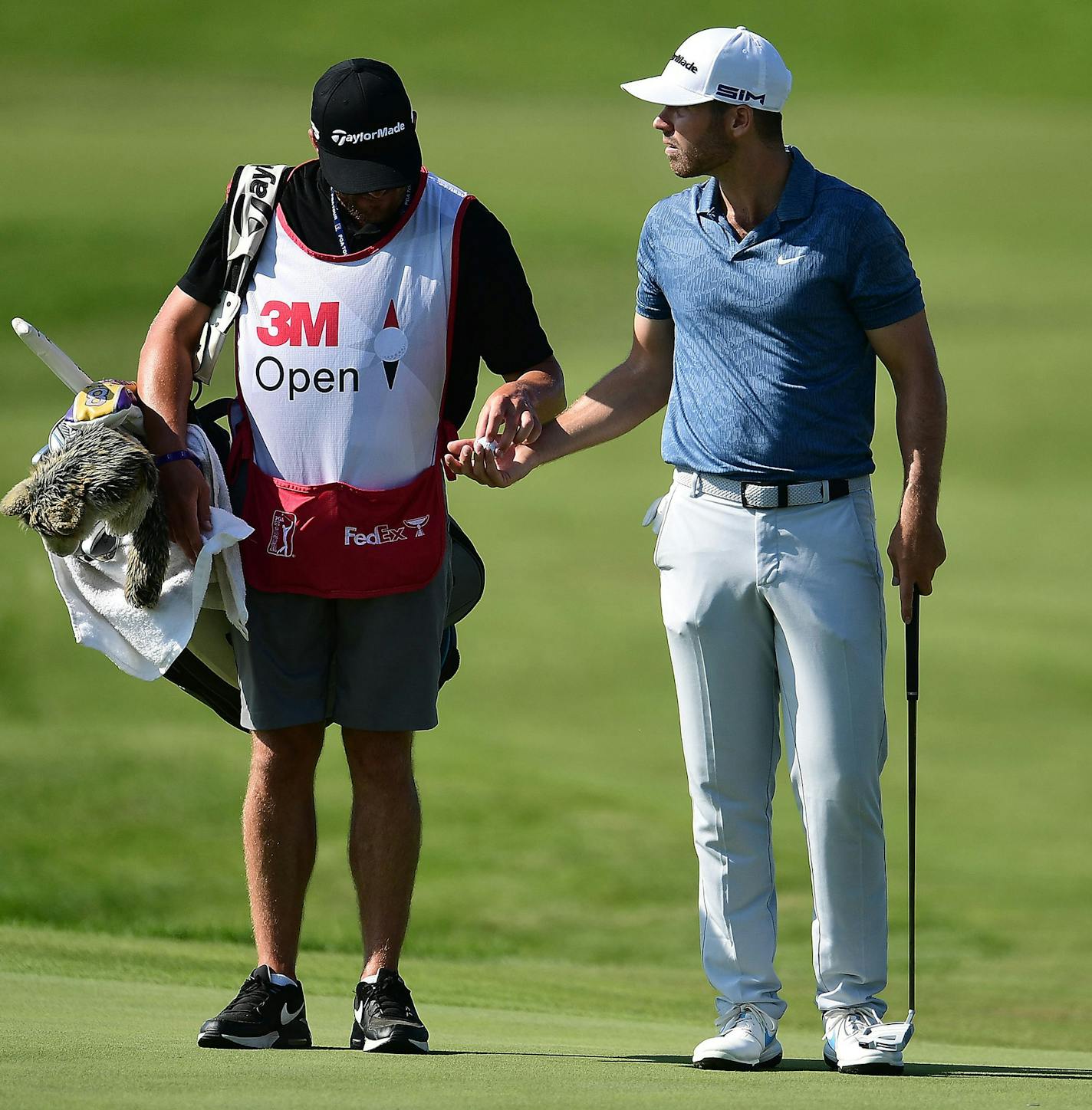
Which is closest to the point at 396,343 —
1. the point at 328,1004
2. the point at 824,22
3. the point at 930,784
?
the point at 328,1004

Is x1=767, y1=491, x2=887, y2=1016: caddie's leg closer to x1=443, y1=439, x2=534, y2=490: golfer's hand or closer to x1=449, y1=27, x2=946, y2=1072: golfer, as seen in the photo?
x1=449, y1=27, x2=946, y2=1072: golfer

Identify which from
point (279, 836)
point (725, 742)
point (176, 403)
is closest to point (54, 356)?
point (176, 403)

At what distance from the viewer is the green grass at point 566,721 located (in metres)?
4.01

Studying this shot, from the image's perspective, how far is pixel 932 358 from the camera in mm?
3113

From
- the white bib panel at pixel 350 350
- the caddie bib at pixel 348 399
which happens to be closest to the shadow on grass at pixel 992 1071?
the caddie bib at pixel 348 399

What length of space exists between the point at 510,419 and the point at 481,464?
0.13m

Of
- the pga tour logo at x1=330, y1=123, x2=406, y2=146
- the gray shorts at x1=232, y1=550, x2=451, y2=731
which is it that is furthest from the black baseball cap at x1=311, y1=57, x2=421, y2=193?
the gray shorts at x1=232, y1=550, x2=451, y2=731

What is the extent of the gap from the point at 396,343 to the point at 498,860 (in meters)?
3.67

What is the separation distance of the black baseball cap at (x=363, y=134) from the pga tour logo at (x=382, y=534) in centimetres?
55

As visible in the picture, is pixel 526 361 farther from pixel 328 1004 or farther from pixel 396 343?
pixel 328 1004

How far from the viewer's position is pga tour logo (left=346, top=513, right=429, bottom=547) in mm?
3242

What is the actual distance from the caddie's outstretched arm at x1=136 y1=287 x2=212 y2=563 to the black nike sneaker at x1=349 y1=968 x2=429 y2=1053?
0.77 m

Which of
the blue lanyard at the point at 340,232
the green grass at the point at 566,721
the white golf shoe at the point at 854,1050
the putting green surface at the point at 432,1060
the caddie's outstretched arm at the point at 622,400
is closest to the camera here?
the putting green surface at the point at 432,1060

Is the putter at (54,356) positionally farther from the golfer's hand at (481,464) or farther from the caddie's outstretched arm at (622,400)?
the caddie's outstretched arm at (622,400)
